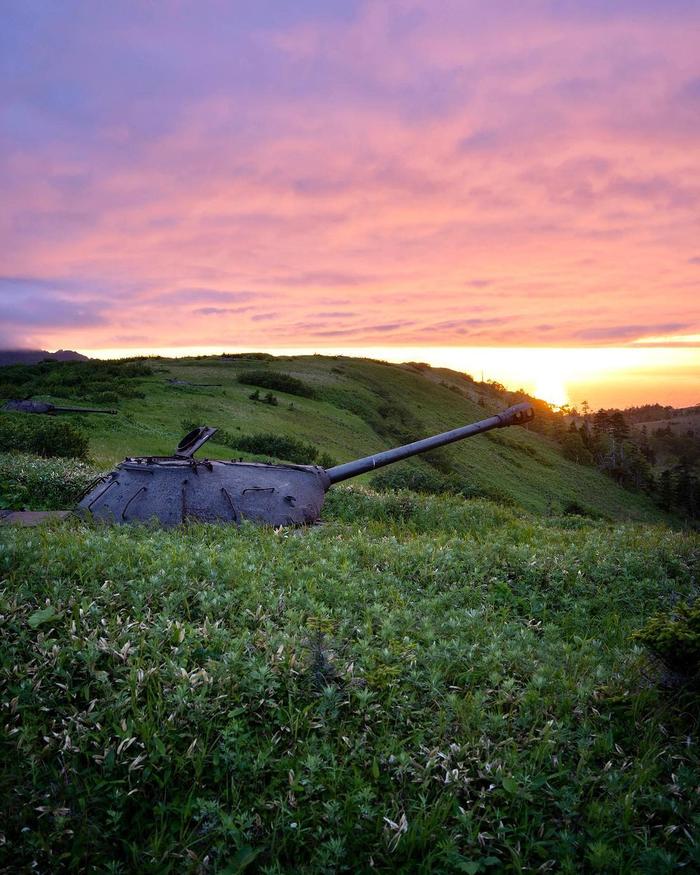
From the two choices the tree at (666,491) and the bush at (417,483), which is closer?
the bush at (417,483)

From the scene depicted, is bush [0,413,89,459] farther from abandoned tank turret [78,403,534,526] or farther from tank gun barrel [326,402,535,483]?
tank gun barrel [326,402,535,483]

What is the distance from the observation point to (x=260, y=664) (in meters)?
5.25

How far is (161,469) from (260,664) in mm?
6735

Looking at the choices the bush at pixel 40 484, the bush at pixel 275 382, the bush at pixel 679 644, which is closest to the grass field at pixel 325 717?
the bush at pixel 679 644

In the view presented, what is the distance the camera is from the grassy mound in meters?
3.93

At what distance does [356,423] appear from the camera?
4622cm

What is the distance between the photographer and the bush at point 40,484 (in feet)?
50.9

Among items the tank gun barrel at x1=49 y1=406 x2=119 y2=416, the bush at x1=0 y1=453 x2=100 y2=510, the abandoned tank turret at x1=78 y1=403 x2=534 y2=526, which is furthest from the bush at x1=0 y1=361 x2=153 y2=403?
the abandoned tank turret at x1=78 y1=403 x2=534 y2=526

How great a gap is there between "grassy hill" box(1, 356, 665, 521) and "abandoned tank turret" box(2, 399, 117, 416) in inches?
43.6

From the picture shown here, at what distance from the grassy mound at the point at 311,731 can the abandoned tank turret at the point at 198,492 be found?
345 cm

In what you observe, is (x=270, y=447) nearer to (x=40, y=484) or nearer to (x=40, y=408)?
(x=40, y=408)

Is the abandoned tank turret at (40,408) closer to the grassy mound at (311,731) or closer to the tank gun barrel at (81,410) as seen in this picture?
the tank gun barrel at (81,410)

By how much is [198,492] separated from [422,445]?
5541 mm

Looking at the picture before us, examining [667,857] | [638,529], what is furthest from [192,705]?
[638,529]
